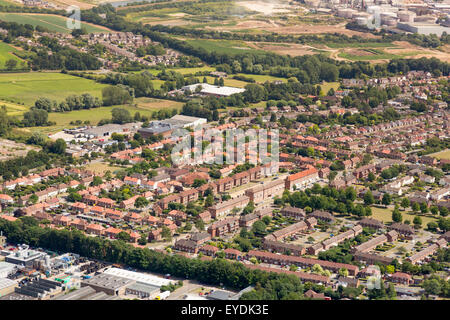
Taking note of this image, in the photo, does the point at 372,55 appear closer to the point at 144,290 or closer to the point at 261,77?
the point at 261,77

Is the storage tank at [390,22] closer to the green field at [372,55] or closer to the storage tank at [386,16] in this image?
the storage tank at [386,16]

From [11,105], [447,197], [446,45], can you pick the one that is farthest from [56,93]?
[446,45]

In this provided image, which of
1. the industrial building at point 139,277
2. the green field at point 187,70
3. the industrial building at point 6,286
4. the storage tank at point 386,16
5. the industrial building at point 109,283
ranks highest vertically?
the storage tank at point 386,16

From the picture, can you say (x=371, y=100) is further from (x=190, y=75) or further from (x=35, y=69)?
(x=35, y=69)

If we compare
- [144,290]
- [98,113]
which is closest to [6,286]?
[144,290]

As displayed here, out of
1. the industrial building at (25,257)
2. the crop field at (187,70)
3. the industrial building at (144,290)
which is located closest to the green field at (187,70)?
the crop field at (187,70)

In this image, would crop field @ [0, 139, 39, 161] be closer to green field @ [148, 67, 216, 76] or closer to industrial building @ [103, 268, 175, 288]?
industrial building @ [103, 268, 175, 288]
